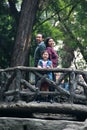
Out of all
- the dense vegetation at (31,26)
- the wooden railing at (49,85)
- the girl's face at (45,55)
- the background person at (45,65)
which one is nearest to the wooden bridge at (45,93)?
the wooden railing at (49,85)

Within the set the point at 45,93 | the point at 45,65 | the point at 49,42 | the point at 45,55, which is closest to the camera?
the point at 45,93

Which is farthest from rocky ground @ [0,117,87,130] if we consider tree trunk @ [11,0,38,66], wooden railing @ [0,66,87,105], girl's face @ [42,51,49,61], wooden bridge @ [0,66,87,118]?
tree trunk @ [11,0,38,66]

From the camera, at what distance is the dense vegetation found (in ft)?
44.9

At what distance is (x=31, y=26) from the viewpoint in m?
13.9

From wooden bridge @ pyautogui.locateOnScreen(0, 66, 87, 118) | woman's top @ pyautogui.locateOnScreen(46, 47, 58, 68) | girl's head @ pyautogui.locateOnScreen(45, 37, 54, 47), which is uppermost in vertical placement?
girl's head @ pyautogui.locateOnScreen(45, 37, 54, 47)

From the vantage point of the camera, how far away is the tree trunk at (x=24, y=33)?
1345 centimetres

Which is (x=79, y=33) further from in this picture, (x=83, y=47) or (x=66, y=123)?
(x=66, y=123)

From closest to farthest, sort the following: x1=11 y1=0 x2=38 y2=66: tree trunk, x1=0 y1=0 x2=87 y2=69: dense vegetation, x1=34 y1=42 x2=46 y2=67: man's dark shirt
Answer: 1. x1=34 y1=42 x2=46 y2=67: man's dark shirt
2. x1=11 y1=0 x2=38 y2=66: tree trunk
3. x1=0 y1=0 x2=87 y2=69: dense vegetation

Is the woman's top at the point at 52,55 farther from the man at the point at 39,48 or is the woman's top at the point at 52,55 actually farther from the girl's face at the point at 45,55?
the girl's face at the point at 45,55

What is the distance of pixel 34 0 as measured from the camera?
552 inches

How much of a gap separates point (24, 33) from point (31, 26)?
0.37 meters

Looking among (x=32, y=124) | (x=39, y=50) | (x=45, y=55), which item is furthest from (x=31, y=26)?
(x=32, y=124)

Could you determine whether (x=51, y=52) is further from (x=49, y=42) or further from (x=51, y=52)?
(x=49, y=42)

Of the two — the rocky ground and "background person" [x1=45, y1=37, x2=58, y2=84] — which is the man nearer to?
"background person" [x1=45, y1=37, x2=58, y2=84]
